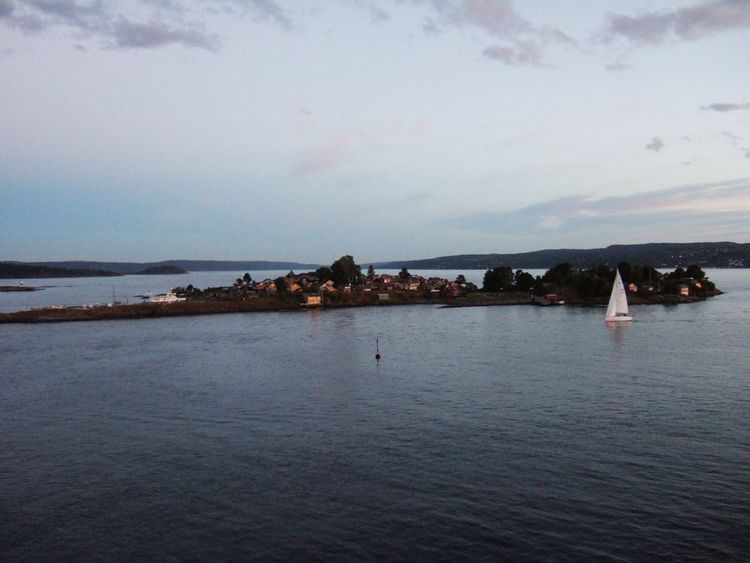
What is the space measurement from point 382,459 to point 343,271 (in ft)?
383

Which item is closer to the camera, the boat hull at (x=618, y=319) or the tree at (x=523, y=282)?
the boat hull at (x=618, y=319)

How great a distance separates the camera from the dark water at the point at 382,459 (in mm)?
13953

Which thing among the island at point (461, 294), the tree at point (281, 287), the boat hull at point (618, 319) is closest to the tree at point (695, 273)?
the island at point (461, 294)

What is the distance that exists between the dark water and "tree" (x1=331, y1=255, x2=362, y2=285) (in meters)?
93.2

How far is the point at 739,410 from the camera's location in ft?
80.7

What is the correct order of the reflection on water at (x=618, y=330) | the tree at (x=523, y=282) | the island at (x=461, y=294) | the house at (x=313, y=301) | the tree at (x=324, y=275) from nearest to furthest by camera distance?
the reflection on water at (x=618, y=330), the island at (x=461, y=294), the house at (x=313, y=301), the tree at (x=523, y=282), the tree at (x=324, y=275)

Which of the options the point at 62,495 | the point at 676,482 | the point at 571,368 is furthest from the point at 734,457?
the point at 62,495

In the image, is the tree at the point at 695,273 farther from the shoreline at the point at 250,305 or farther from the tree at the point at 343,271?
the tree at the point at 343,271

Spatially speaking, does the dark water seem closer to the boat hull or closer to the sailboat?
the boat hull

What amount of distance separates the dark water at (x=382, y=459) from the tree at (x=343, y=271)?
93.2m

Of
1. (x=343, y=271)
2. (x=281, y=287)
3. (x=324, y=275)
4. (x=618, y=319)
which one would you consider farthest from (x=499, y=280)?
(x=618, y=319)

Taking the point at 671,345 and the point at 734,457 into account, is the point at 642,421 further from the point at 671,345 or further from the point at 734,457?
the point at 671,345

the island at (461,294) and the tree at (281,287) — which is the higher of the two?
the tree at (281,287)

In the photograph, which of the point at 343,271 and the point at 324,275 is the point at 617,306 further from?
the point at 324,275
